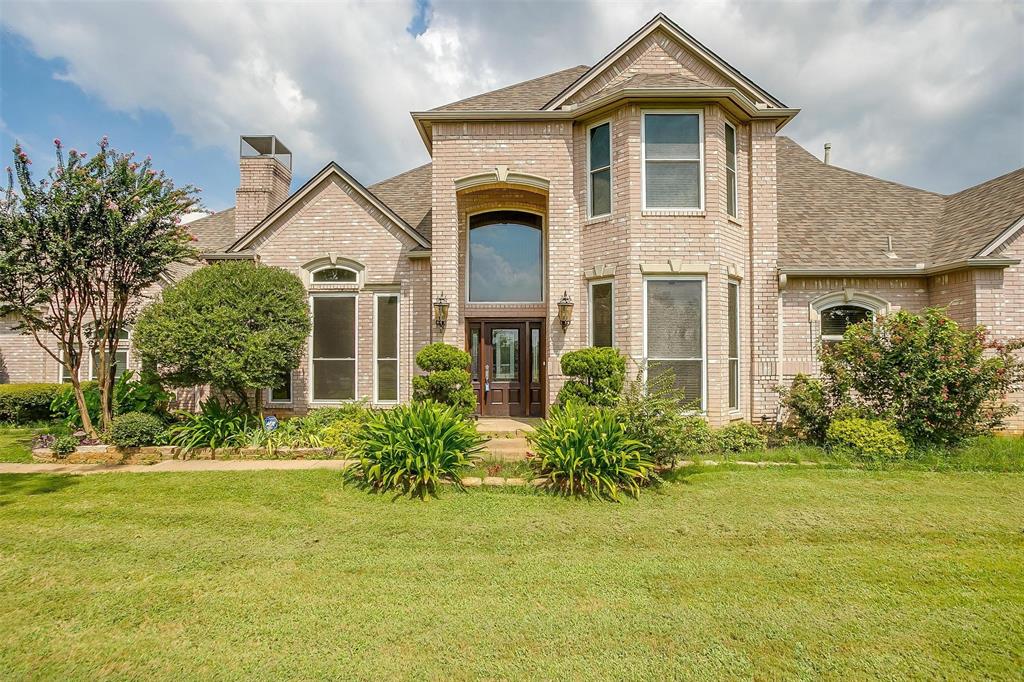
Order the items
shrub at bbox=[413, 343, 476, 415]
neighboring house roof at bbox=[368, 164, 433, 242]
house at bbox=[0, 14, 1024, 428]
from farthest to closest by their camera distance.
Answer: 1. neighboring house roof at bbox=[368, 164, 433, 242]
2. house at bbox=[0, 14, 1024, 428]
3. shrub at bbox=[413, 343, 476, 415]

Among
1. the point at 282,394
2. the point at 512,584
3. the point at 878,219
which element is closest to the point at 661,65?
the point at 878,219

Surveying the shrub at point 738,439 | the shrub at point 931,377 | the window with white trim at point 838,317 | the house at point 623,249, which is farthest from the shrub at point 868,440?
the window with white trim at point 838,317

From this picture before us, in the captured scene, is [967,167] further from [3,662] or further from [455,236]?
[3,662]

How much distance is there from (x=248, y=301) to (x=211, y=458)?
2.85m

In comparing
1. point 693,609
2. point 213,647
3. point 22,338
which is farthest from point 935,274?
point 22,338

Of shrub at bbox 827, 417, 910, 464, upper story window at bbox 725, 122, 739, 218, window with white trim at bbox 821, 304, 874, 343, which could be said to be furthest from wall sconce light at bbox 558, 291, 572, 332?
window with white trim at bbox 821, 304, 874, 343

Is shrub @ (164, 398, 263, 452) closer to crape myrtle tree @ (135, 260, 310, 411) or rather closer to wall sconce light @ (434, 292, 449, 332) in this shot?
crape myrtle tree @ (135, 260, 310, 411)

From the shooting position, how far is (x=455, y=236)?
33.8ft

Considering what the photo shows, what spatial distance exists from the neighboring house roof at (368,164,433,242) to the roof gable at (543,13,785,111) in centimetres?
415

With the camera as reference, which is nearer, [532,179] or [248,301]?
[248,301]

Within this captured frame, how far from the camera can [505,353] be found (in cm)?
1144

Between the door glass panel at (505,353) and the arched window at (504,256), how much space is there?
0.79 meters

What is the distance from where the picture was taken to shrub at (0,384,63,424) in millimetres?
11938

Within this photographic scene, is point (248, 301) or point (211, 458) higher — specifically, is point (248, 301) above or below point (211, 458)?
above
